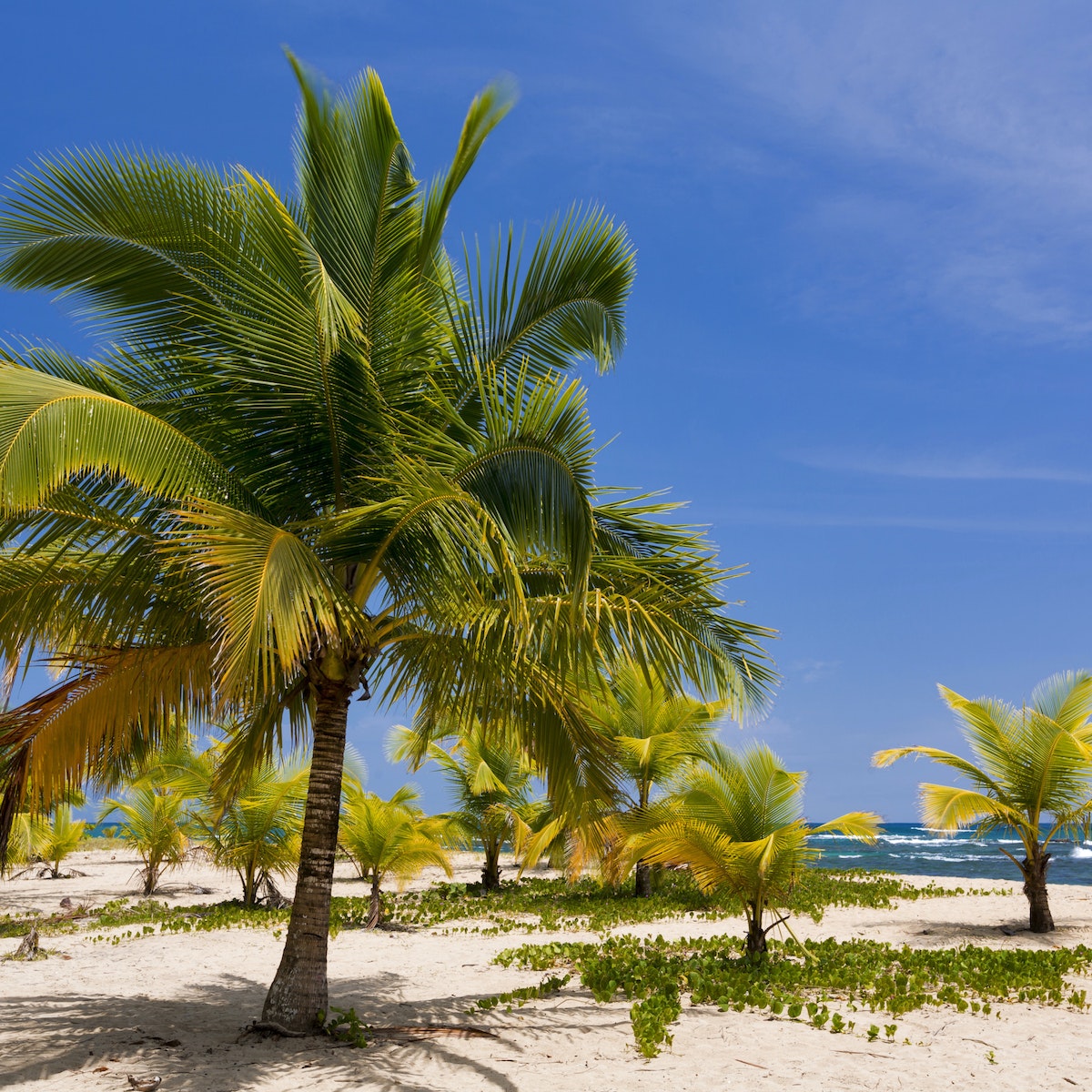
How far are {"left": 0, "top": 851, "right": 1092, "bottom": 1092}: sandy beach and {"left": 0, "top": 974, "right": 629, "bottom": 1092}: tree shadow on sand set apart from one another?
0.02 metres

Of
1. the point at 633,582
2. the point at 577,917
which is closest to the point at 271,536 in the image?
the point at 633,582

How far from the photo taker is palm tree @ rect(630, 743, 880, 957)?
9.05 meters

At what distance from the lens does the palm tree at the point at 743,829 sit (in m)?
9.05

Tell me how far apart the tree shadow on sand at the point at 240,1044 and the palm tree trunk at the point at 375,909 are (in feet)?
17.3

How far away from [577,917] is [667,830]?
601cm

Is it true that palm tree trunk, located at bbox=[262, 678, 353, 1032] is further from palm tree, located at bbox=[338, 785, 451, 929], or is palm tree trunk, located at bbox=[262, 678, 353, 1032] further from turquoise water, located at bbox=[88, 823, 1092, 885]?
turquoise water, located at bbox=[88, 823, 1092, 885]

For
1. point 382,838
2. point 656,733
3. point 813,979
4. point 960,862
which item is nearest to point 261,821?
point 382,838

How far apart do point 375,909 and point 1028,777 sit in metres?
9.82

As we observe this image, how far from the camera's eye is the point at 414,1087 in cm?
576

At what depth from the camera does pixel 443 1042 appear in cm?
678

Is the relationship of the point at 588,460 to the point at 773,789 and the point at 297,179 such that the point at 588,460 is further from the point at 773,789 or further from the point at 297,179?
the point at 773,789

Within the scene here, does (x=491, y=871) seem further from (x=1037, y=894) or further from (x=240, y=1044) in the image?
(x=240, y=1044)

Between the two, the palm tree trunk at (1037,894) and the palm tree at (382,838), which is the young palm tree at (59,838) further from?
the palm tree trunk at (1037,894)

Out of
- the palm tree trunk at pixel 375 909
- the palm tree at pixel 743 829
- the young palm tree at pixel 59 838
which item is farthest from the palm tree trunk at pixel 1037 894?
the young palm tree at pixel 59 838
